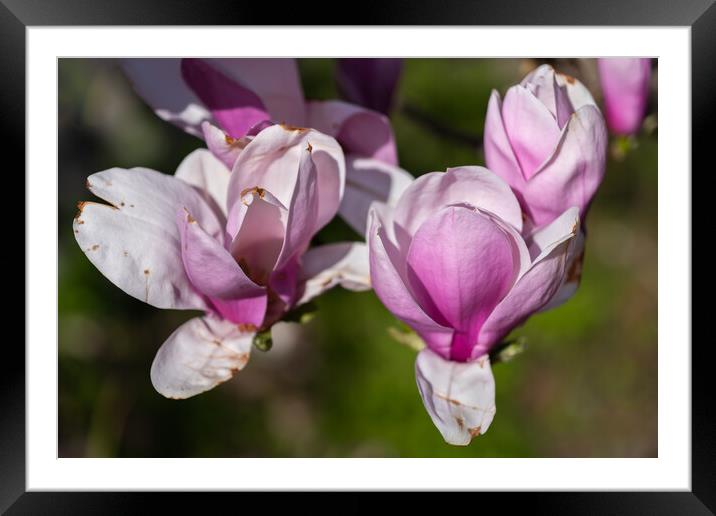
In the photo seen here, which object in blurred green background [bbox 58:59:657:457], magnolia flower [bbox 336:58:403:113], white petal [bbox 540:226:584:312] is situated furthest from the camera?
blurred green background [bbox 58:59:657:457]

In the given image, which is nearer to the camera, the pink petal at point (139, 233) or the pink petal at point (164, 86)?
the pink petal at point (139, 233)

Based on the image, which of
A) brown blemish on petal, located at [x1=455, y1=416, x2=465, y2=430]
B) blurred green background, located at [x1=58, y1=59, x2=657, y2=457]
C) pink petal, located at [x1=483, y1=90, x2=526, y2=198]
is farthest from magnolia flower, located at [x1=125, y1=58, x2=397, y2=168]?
blurred green background, located at [x1=58, y1=59, x2=657, y2=457]

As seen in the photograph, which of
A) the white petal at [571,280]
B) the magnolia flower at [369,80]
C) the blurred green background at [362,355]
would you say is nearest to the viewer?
the white petal at [571,280]

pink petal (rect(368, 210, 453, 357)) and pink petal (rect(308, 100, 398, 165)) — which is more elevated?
pink petal (rect(308, 100, 398, 165))

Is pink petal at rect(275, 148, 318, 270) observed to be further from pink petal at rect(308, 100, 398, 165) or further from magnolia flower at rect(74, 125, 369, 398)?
pink petal at rect(308, 100, 398, 165)

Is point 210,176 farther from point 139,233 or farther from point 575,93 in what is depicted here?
point 575,93

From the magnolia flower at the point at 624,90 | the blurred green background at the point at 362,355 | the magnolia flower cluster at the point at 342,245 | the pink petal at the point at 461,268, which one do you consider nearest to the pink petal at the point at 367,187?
the magnolia flower cluster at the point at 342,245

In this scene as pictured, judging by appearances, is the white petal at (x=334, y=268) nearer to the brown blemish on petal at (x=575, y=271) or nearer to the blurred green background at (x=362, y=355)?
the brown blemish on petal at (x=575, y=271)
